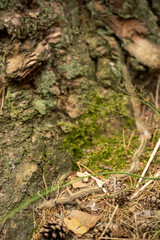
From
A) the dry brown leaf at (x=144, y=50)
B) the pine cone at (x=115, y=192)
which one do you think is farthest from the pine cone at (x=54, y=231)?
the dry brown leaf at (x=144, y=50)

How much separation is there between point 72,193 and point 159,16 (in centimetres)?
219

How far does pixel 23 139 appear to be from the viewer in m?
1.65

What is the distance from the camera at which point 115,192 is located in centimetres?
139

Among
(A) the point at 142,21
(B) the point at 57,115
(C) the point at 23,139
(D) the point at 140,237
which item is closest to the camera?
(D) the point at 140,237

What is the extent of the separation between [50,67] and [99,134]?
0.85m

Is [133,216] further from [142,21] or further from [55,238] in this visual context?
[142,21]

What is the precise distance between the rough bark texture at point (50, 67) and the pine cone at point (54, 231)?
0.23 m

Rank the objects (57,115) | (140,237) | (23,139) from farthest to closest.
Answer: (57,115) < (23,139) < (140,237)

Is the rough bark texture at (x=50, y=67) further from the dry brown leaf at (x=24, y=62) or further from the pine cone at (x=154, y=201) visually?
the pine cone at (x=154, y=201)

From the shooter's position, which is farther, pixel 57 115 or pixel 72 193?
pixel 57 115

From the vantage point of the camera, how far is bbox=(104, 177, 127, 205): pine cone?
1369 mm

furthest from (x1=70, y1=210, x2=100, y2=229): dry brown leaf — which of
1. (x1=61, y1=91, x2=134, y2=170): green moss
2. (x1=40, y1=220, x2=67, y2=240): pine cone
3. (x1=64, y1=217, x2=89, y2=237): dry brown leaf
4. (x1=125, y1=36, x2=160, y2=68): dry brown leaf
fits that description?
(x1=125, y1=36, x2=160, y2=68): dry brown leaf

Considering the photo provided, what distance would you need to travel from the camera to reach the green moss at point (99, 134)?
1.86 m

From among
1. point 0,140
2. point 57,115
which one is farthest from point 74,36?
point 0,140
